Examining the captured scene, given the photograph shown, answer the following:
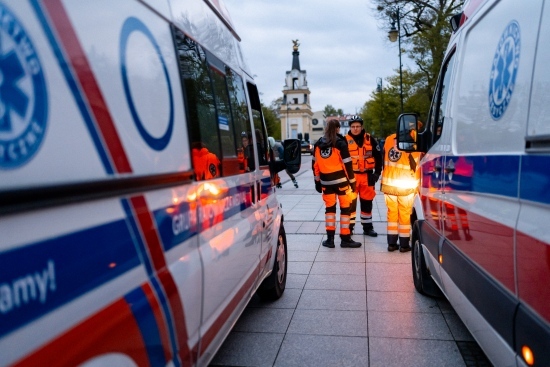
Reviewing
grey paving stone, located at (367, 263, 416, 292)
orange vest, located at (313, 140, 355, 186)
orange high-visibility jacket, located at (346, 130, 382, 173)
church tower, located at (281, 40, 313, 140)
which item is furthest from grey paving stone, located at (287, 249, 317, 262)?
church tower, located at (281, 40, 313, 140)

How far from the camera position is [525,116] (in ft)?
7.02

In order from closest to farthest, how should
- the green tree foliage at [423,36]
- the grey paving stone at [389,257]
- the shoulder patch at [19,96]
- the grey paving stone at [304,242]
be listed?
the shoulder patch at [19,96]
the grey paving stone at [389,257]
the grey paving stone at [304,242]
the green tree foliage at [423,36]

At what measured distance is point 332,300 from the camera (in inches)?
202

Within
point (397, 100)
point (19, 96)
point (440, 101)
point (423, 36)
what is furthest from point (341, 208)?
point (397, 100)

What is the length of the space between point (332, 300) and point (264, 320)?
0.83 metres

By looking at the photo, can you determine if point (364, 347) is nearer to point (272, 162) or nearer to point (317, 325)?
point (317, 325)

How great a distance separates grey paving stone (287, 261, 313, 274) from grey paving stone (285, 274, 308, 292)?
0.17 m

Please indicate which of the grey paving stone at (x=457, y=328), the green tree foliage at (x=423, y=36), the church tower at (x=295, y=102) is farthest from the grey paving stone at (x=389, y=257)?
the church tower at (x=295, y=102)

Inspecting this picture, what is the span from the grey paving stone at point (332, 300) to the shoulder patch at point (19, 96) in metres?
3.97

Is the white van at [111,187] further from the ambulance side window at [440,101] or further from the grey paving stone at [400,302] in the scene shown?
the grey paving stone at [400,302]

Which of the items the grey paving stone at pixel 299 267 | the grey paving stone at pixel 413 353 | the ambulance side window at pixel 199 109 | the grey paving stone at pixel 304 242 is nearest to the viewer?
the ambulance side window at pixel 199 109

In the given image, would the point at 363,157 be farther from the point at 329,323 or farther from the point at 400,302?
the point at 329,323

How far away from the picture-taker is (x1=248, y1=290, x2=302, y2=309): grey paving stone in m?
5.09

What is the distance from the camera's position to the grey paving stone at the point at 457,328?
4.12 metres
